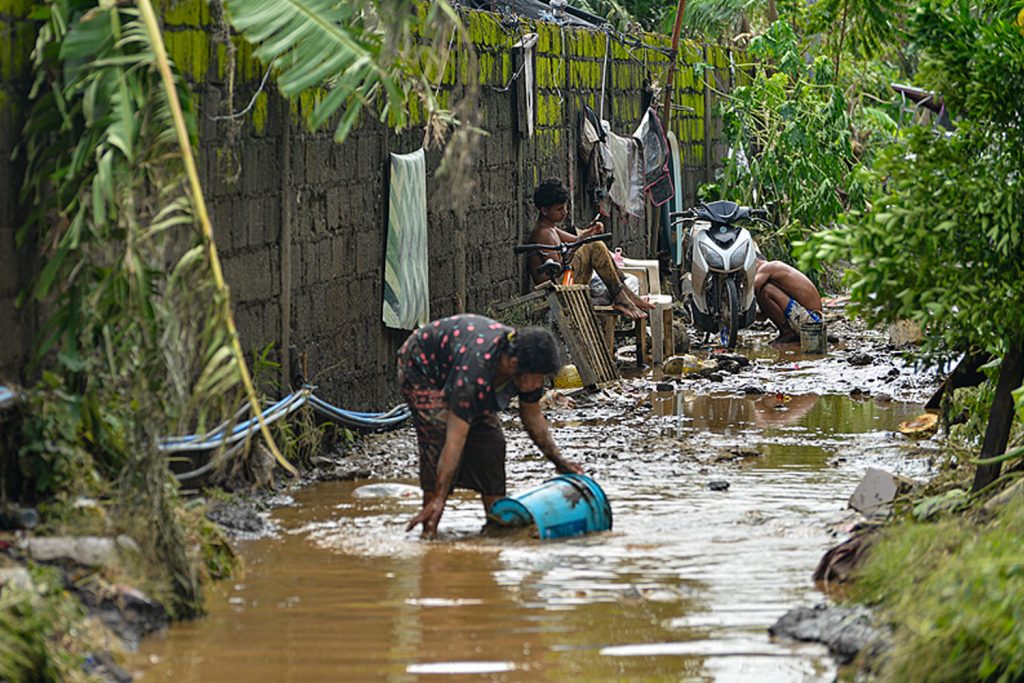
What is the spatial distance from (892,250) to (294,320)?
13.5 ft

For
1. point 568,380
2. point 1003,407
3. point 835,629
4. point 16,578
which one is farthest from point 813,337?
point 16,578

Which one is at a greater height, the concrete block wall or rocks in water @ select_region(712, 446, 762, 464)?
the concrete block wall

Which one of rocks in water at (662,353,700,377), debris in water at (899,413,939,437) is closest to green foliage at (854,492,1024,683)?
debris in water at (899,413,939,437)

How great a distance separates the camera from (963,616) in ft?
17.0

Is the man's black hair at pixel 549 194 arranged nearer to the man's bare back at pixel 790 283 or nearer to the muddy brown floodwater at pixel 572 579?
the man's bare back at pixel 790 283

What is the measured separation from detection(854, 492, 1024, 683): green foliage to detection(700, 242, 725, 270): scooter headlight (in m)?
9.65

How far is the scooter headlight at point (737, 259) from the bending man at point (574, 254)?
5.70 ft

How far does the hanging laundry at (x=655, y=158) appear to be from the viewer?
1884cm

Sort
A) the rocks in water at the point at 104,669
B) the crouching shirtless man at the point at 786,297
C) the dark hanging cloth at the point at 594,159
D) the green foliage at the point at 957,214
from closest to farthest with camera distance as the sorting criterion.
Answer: the rocks in water at the point at 104,669 → the green foliage at the point at 957,214 → the crouching shirtless man at the point at 786,297 → the dark hanging cloth at the point at 594,159

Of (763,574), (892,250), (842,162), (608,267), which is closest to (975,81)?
(892,250)

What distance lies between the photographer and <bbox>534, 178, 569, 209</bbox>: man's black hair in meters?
14.3

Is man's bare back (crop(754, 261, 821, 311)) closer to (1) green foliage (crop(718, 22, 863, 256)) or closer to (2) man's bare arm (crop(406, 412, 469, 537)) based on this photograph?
(1) green foliage (crop(718, 22, 863, 256))

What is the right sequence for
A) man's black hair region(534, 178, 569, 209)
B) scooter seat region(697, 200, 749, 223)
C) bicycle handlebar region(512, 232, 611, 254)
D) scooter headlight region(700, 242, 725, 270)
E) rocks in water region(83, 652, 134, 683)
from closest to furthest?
rocks in water region(83, 652, 134, 683) < bicycle handlebar region(512, 232, 611, 254) < man's black hair region(534, 178, 569, 209) < scooter headlight region(700, 242, 725, 270) < scooter seat region(697, 200, 749, 223)

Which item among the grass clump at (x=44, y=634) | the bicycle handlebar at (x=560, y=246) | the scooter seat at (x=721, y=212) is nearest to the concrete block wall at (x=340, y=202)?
the bicycle handlebar at (x=560, y=246)
